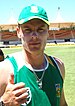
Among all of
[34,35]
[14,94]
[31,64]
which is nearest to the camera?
[14,94]

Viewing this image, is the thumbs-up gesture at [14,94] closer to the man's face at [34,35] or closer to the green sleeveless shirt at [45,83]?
the green sleeveless shirt at [45,83]

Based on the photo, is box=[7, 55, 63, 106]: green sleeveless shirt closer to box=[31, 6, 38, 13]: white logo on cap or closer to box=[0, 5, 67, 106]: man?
box=[0, 5, 67, 106]: man

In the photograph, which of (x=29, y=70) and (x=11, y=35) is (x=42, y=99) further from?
(x=11, y=35)

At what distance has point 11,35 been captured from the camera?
176ft

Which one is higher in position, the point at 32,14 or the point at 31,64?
the point at 32,14

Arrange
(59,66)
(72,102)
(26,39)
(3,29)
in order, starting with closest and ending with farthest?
(26,39), (59,66), (72,102), (3,29)

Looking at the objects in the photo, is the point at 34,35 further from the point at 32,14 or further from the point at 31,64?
the point at 31,64

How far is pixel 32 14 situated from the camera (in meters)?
2.62

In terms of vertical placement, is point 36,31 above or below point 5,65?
above

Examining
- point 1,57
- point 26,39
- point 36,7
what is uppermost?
point 36,7

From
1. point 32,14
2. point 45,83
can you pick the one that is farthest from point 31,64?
point 32,14

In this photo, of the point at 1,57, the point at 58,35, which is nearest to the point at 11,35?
the point at 58,35

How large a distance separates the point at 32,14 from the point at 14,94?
0.67 m

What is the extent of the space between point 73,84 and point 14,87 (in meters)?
7.87
